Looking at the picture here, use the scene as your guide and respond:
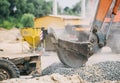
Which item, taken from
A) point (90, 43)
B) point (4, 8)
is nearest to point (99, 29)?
point (90, 43)

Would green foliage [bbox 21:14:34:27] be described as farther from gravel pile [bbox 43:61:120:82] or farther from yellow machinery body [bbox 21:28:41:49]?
gravel pile [bbox 43:61:120:82]

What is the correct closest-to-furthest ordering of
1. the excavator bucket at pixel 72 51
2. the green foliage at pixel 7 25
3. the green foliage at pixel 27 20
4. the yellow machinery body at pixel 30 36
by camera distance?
the excavator bucket at pixel 72 51 < the yellow machinery body at pixel 30 36 < the green foliage at pixel 27 20 < the green foliage at pixel 7 25

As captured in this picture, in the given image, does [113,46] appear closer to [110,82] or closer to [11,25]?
[110,82]

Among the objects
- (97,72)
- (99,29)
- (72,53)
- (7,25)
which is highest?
(99,29)

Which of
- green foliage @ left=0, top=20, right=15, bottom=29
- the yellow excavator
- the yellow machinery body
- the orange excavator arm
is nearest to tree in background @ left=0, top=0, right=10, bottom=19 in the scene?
green foliage @ left=0, top=20, right=15, bottom=29

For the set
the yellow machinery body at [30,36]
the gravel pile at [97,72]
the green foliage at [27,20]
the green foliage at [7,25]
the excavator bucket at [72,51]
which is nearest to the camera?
the gravel pile at [97,72]

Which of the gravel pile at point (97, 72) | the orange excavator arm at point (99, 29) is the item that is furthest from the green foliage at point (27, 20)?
the orange excavator arm at point (99, 29)

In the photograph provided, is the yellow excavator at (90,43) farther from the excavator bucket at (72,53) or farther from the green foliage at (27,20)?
the green foliage at (27,20)

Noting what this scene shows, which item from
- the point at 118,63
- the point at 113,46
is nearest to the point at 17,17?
the point at 113,46

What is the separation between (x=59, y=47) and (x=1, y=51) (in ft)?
5.38

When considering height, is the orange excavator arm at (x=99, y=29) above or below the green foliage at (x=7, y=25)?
above

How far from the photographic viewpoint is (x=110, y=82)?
7.83m

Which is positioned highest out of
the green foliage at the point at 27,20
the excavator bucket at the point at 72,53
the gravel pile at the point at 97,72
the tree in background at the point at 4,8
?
the excavator bucket at the point at 72,53

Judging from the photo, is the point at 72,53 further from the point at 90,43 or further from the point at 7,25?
the point at 7,25
